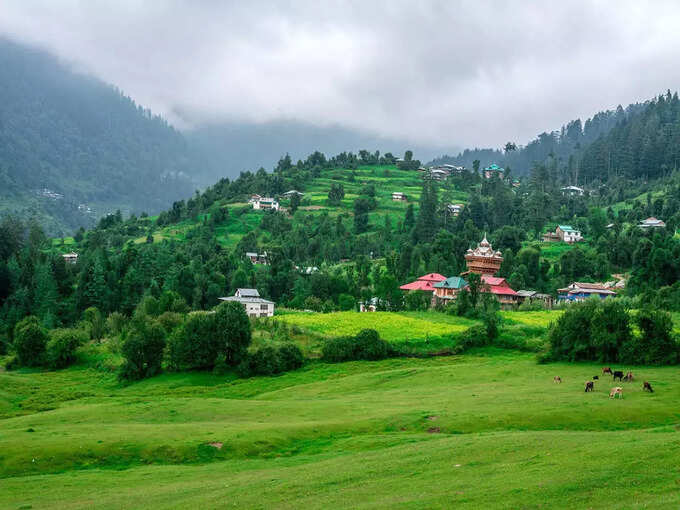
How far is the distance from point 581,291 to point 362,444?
7953cm

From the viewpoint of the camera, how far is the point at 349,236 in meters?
163

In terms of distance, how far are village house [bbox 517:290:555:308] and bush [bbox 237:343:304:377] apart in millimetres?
49192

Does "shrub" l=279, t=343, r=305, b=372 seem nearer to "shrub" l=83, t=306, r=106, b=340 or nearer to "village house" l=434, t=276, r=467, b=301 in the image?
"shrub" l=83, t=306, r=106, b=340

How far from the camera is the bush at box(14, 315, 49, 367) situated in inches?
3265

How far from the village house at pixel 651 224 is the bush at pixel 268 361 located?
9137 cm

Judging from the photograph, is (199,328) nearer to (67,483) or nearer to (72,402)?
(72,402)

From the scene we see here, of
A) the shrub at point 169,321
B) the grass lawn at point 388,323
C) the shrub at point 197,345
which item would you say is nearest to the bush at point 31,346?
the shrub at point 169,321

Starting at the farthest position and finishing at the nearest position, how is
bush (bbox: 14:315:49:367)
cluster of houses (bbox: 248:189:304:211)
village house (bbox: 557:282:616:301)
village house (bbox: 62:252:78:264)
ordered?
1. cluster of houses (bbox: 248:189:304:211)
2. village house (bbox: 62:252:78:264)
3. village house (bbox: 557:282:616:301)
4. bush (bbox: 14:315:49:367)

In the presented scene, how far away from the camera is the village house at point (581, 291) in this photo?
10531cm

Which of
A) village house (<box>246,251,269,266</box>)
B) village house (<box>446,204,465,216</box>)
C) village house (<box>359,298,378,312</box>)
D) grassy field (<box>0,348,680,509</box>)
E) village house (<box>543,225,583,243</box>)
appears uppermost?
village house (<box>446,204,465,216</box>)

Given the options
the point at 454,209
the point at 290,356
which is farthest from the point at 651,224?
the point at 290,356

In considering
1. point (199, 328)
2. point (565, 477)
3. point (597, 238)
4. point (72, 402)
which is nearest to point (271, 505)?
point (565, 477)

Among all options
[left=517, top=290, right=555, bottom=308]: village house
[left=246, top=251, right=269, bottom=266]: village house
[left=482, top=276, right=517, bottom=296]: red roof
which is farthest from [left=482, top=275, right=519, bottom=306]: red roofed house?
[left=246, top=251, right=269, bottom=266]: village house

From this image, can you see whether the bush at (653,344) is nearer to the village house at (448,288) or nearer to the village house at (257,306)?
the village house at (448,288)
